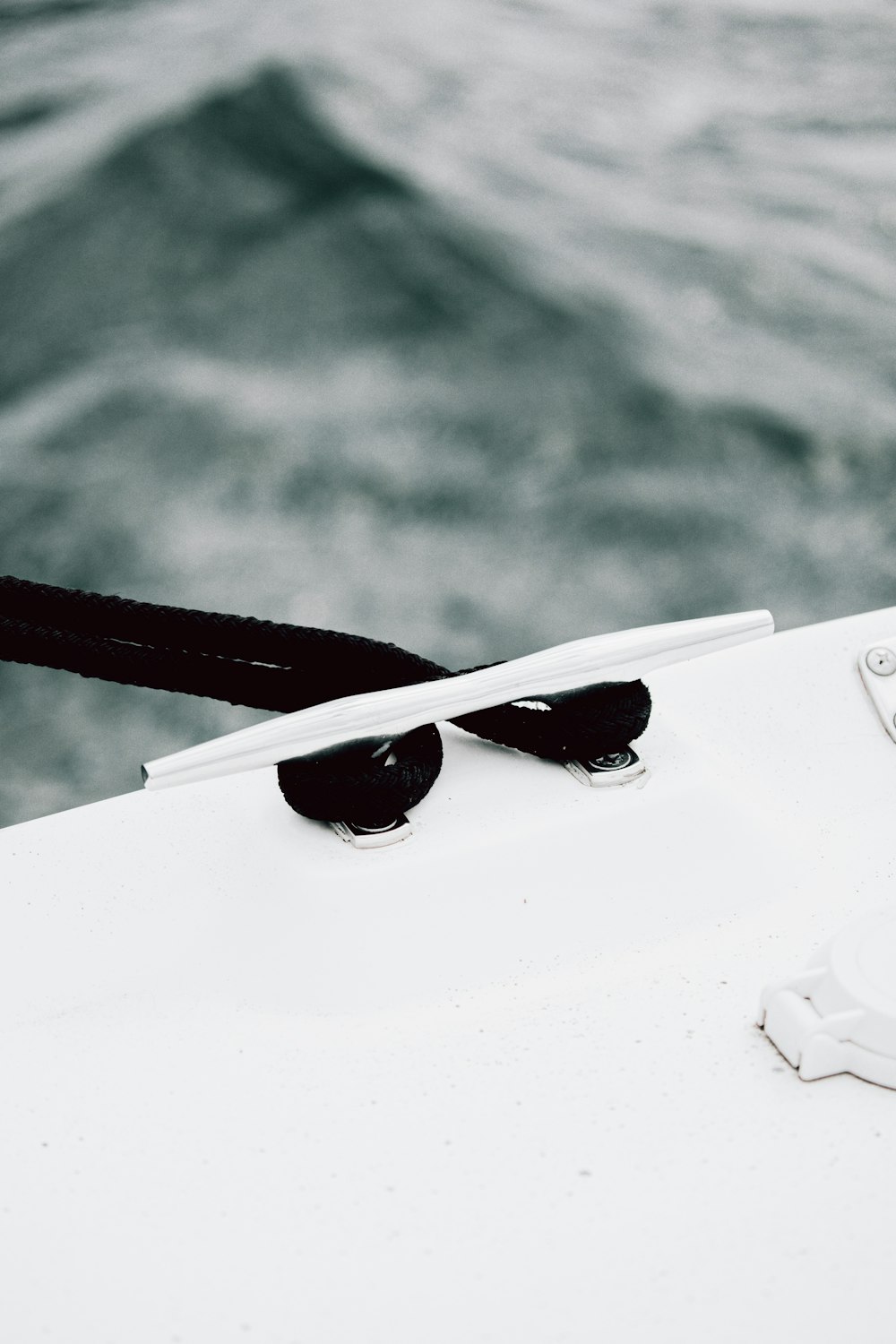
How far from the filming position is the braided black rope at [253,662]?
0.81 metres

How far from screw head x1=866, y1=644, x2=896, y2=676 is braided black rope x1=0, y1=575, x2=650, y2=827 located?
0.72ft

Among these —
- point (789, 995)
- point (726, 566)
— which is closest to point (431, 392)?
point (726, 566)

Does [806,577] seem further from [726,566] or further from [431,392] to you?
[431,392]

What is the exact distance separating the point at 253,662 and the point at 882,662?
0.45 m

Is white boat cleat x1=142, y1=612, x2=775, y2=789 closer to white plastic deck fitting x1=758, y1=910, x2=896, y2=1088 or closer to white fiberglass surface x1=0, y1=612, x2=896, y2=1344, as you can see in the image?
white fiberglass surface x1=0, y1=612, x2=896, y2=1344

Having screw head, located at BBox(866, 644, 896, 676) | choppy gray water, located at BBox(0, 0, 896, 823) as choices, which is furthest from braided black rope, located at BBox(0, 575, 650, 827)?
choppy gray water, located at BBox(0, 0, 896, 823)

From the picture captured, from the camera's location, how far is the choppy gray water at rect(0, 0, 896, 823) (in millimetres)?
2557

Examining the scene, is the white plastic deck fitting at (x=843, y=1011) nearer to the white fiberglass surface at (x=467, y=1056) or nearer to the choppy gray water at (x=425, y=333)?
the white fiberglass surface at (x=467, y=1056)

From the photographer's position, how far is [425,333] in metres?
3.03

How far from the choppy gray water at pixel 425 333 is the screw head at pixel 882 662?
4.82 feet

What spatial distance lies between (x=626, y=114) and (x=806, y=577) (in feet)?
6.26

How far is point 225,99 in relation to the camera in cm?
343

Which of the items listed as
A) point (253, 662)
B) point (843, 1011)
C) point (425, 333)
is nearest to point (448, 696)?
point (253, 662)

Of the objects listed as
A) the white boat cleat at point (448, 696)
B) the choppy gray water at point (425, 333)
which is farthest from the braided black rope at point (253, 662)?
the choppy gray water at point (425, 333)
